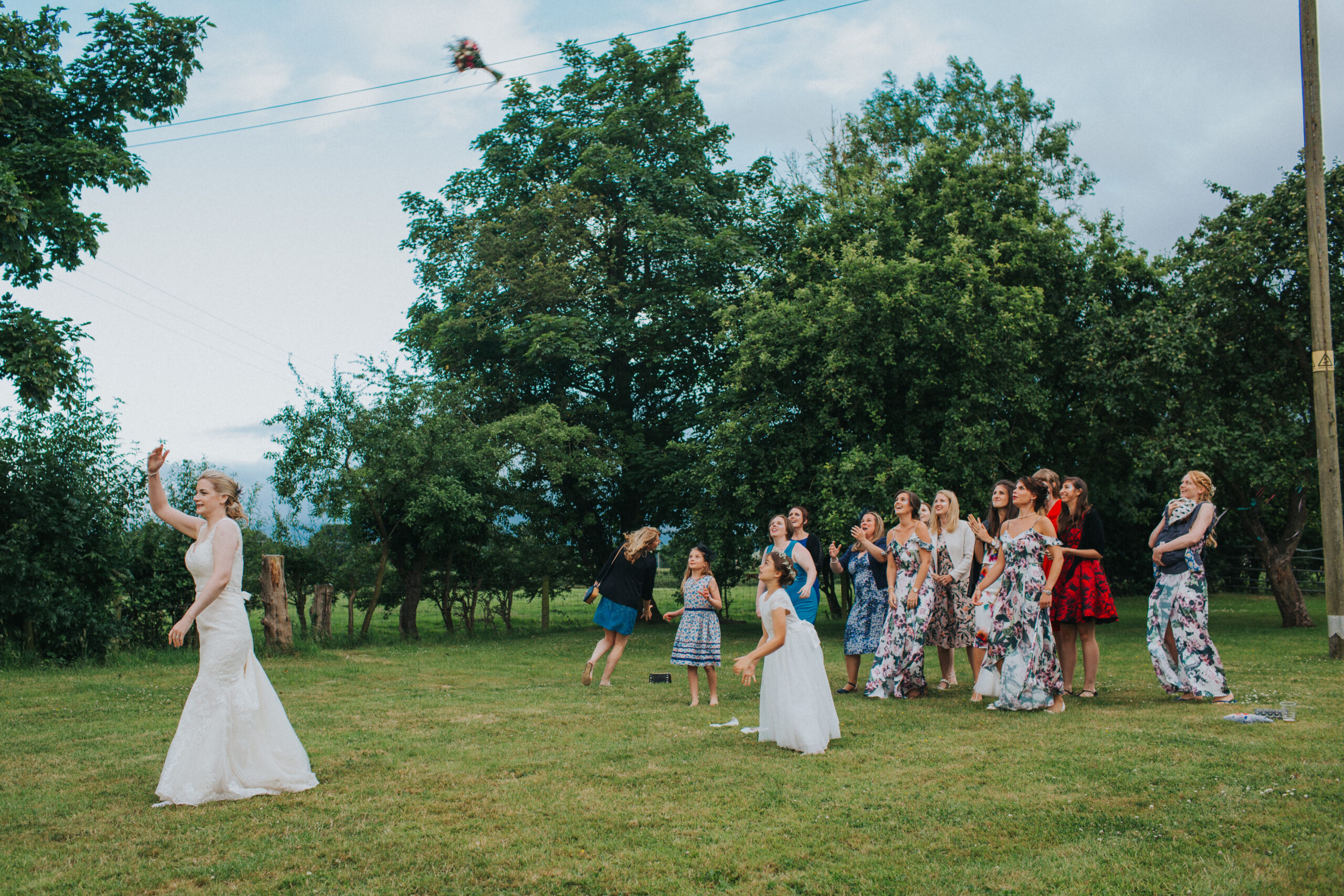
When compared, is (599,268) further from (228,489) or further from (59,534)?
(228,489)

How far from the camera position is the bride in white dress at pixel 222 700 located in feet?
19.0

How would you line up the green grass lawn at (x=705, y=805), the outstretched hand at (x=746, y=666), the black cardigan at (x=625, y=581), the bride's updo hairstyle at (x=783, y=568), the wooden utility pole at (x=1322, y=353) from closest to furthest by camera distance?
the green grass lawn at (x=705, y=805) → the outstretched hand at (x=746, y=666) → the bride's updo hairstyle at (x=783, y=568) → the black cardigan at (x=625, y=581) → the wooden utility pole at (x=1322, y=353)

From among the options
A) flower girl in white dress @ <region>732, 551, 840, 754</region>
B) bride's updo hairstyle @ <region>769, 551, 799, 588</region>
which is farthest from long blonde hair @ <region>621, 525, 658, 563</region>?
flower girl in white dress @ <region>732, 551, 840, 754</region>

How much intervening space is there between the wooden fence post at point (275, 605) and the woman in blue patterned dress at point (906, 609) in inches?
421

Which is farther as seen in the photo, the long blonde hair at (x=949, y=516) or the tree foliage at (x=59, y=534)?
the tree foliage at (x=59, y=534)

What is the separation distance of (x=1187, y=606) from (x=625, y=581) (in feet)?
19.5

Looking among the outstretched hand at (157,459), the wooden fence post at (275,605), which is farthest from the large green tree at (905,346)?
the outstretched hand at (157,459)

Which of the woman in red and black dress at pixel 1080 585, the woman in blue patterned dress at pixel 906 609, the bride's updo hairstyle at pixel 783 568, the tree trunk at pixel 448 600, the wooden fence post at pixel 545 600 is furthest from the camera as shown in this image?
the wooden fence post at pixel 545 600

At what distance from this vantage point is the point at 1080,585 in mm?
8977

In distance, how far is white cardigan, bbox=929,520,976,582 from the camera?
9.95 metres

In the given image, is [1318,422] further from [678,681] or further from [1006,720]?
[678,681]

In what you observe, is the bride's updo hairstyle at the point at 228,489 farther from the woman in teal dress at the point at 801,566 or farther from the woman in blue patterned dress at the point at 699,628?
the woman in teal dress at the point at 801,566

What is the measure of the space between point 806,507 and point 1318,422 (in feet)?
30.6

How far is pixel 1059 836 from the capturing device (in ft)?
15.6
